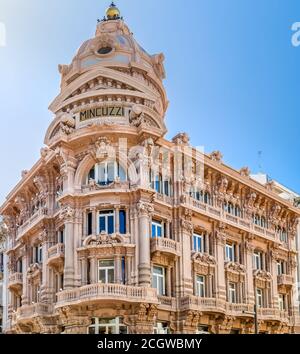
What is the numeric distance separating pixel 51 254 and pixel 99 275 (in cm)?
197

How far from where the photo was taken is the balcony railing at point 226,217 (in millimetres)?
20109

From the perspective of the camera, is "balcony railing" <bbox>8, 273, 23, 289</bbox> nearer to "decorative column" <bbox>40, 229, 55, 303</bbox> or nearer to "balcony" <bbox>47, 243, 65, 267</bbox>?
"decorative column" <bbox>40, 229, 55, 303</bbox>

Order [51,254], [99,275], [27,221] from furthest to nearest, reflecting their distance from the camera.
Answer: [27,221] < [51,254] < [99,275]

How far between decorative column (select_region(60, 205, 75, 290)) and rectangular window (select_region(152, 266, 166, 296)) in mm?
2237

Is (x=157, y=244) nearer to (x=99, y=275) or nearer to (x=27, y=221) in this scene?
(x=99, y=275)

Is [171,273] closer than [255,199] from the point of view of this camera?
Yes

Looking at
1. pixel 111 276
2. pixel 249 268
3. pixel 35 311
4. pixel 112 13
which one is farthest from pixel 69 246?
pixel 112 13

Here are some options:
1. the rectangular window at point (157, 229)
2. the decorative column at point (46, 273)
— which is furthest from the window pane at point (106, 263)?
the decorative column at point (46, 273)

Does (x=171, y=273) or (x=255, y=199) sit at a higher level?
(x=255, y=199)

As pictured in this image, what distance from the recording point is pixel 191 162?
20234 mm
